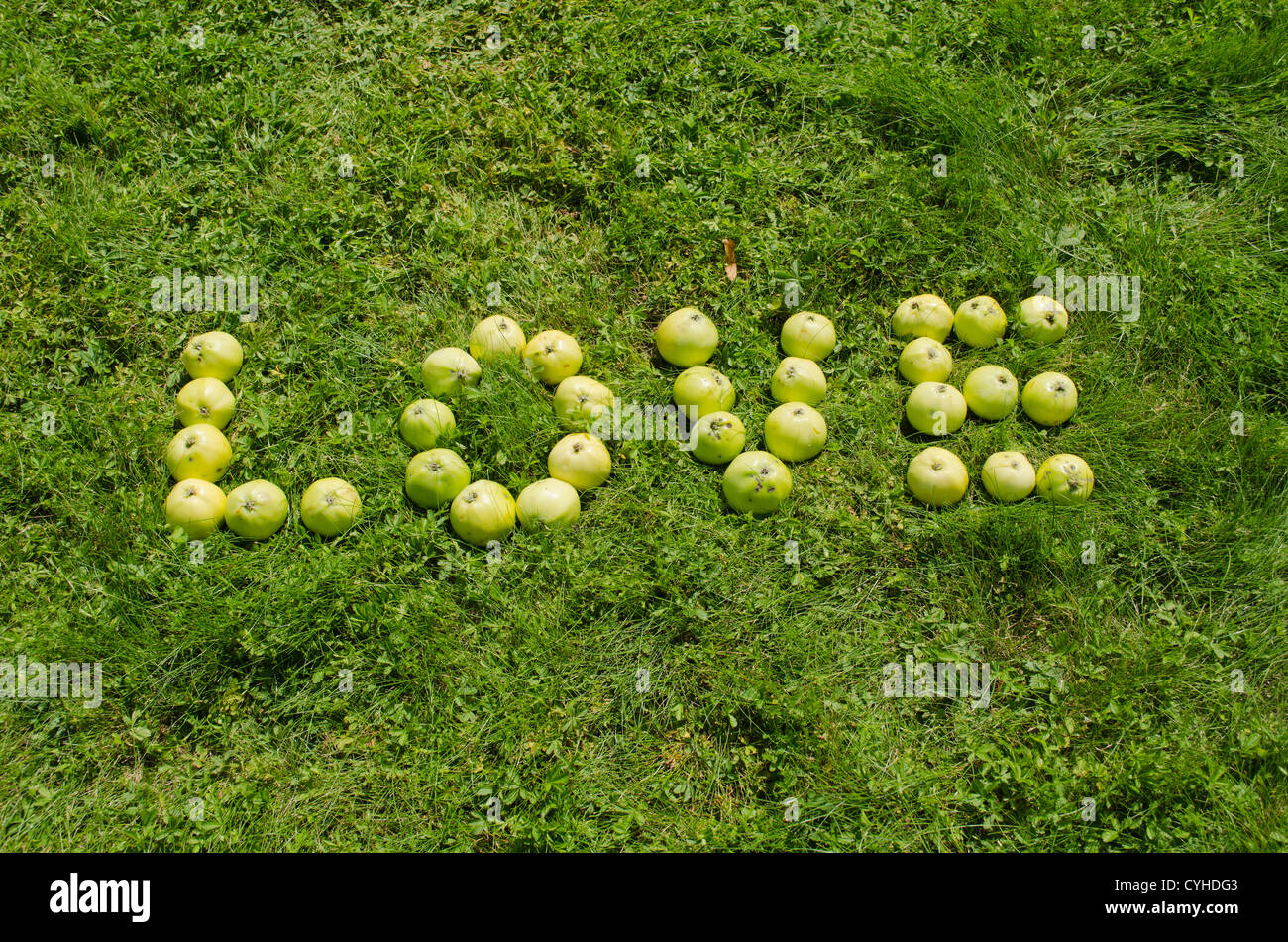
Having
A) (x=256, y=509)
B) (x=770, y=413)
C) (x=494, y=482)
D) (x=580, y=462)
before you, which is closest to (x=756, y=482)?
(x=770, y=413)

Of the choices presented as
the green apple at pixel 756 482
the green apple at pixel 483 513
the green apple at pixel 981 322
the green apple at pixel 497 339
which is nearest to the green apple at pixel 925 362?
the green apple at pixel 981 322

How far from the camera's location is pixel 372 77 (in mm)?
5875

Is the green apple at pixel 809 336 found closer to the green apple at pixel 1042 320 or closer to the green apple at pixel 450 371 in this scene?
the green apple at pixel 1042 320

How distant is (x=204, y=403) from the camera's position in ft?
15.3

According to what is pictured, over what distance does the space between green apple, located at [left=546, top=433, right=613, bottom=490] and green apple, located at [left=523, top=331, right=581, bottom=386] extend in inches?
16.5

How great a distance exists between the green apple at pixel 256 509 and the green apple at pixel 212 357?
2.65ft

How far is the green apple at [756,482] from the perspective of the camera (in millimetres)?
4410

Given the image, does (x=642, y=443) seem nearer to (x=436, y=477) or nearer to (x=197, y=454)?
(x=436, y=477)

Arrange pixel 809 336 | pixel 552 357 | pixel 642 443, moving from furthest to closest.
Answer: pixel 809 336 < pixel 552 357 < pixel 642 443

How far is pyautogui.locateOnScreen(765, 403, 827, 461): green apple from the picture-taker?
14.9 feet

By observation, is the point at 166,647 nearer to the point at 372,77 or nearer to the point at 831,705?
the point at 831,705

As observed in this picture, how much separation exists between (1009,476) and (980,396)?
494 millimetres
